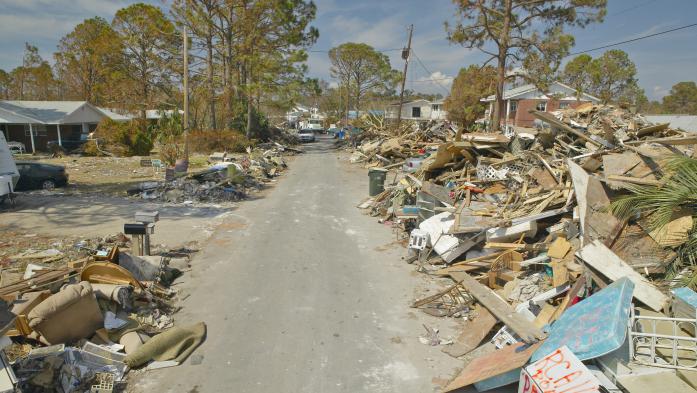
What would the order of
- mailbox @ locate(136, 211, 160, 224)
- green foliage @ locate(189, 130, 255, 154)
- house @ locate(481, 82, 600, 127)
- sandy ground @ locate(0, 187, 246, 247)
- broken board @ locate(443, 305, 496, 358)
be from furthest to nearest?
house @ locate(481, 82, 600, 127)
green foliage @ locate(189, 130, 255, 154)
sandy ground @ locate(0, 187, 246, 247)
mailbox @ locate(136, 211, 160, 224)
broken board @ locate(443, 305, 496, 358)

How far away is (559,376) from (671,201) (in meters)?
3.76

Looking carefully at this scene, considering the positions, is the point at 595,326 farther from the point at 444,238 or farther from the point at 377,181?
the point at 377,181

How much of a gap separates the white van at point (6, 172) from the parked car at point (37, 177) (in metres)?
1.81

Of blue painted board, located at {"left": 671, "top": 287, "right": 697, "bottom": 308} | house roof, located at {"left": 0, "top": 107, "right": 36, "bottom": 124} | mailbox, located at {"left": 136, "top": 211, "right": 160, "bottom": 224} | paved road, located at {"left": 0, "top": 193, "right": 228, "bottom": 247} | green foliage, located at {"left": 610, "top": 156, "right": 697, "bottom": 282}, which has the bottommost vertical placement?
paved road, located at {"left": 0, "top": 193, "right": 228, "bottom": 247}

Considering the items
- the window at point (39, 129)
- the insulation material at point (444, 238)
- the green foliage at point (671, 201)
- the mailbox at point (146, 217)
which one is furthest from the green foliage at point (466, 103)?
the window at point (39, 129)

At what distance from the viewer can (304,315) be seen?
6.75m

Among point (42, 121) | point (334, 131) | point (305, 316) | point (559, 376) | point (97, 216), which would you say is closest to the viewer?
point (559, 376)

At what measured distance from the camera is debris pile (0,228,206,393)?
4.75 metres

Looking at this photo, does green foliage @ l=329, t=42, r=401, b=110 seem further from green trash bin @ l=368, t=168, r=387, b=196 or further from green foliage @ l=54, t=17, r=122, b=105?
green trash bin @ l=368, t=168, r=387, b=196

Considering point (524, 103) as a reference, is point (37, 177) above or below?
below

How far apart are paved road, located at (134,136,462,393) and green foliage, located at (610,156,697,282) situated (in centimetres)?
337

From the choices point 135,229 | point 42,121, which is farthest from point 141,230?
point 42,121

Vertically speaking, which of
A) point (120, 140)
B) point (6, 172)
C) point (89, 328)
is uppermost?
point (120, 140)

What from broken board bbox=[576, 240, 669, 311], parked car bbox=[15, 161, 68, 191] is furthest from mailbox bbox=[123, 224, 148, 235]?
parked car bbox=[15, 161, 68, 191]
